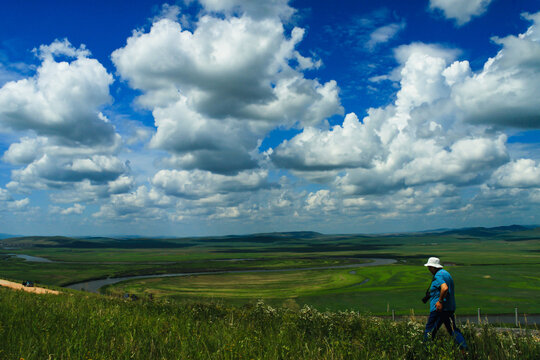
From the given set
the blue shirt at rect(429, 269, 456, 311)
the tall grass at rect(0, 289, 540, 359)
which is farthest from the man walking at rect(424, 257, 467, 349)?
the tall grass at rect(0, 289, 540, 359)

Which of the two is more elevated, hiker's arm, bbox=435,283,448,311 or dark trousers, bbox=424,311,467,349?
hiker's arm, bbox=435,283,448,311

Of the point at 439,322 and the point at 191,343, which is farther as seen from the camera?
the point at 439,322

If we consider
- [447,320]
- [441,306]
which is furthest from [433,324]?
[441,306]

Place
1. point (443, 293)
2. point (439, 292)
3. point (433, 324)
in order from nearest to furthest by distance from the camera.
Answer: point (443, 293) → point (433, 324) → point (439, 292)

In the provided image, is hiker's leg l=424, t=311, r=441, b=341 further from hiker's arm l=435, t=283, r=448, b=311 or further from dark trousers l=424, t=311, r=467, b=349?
hiker's arm l=435, t=283, r=448, b=311

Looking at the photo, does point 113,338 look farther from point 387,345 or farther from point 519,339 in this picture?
point 519,339

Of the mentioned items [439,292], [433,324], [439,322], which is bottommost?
[433,324]

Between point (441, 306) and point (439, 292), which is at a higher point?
point (439, 292)

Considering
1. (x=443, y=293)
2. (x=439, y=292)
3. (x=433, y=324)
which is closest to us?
(x=443, y=293)

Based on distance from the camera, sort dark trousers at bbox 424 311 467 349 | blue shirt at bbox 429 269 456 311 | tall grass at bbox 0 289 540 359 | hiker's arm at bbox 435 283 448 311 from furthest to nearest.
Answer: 1. blue shirt at bbox 429 269 456 311
2. hiker's arm at bbox 435 283 448 311
3. dark trousers at bbox 424 311 467 349
4. tall grass at bbox 0 289 540 359

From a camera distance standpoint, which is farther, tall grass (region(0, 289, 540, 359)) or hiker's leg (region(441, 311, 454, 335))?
hiker's leg (region(441, 311, 454, 335))

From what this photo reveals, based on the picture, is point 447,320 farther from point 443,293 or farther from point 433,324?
point 443,293

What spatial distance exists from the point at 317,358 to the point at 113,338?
3.60 meters

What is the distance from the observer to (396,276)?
95312 millimetres
